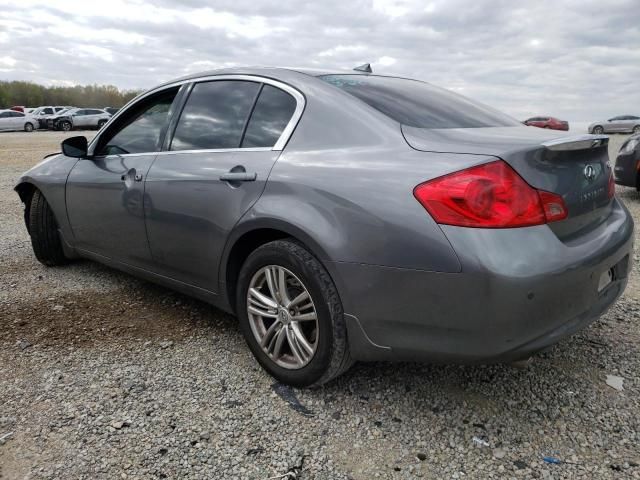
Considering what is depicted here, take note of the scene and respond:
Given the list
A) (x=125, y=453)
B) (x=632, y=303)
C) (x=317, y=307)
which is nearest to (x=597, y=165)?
(x=317, y=307)

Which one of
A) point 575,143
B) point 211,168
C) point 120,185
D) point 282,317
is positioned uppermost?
point 575,143

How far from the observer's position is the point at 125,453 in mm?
2164

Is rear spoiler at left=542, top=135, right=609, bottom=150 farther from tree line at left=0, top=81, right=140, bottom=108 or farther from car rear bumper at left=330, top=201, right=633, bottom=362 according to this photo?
tree line at left=0, top=81, right=140, bottom=108

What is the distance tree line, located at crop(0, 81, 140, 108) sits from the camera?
212 ft

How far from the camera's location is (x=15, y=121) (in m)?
32.3

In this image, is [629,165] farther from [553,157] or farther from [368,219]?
[368,219]

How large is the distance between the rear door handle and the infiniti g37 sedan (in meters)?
0.01

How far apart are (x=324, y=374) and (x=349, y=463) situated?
0.45 metres

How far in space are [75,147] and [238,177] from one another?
1.92 m

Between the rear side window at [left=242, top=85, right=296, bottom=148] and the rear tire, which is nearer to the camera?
the rear side window at [left=242, top=85, right=296, bottom=148]

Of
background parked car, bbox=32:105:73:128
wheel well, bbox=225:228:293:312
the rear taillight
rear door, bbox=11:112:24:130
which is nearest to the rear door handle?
wheel well, bbox=225:228:293:312

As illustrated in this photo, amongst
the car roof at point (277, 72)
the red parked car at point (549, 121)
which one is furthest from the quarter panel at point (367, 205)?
the red parked car at point (549, 121)

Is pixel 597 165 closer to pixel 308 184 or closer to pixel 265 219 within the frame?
pixel 308 184

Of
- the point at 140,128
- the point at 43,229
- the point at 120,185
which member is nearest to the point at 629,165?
the point at 140,128
